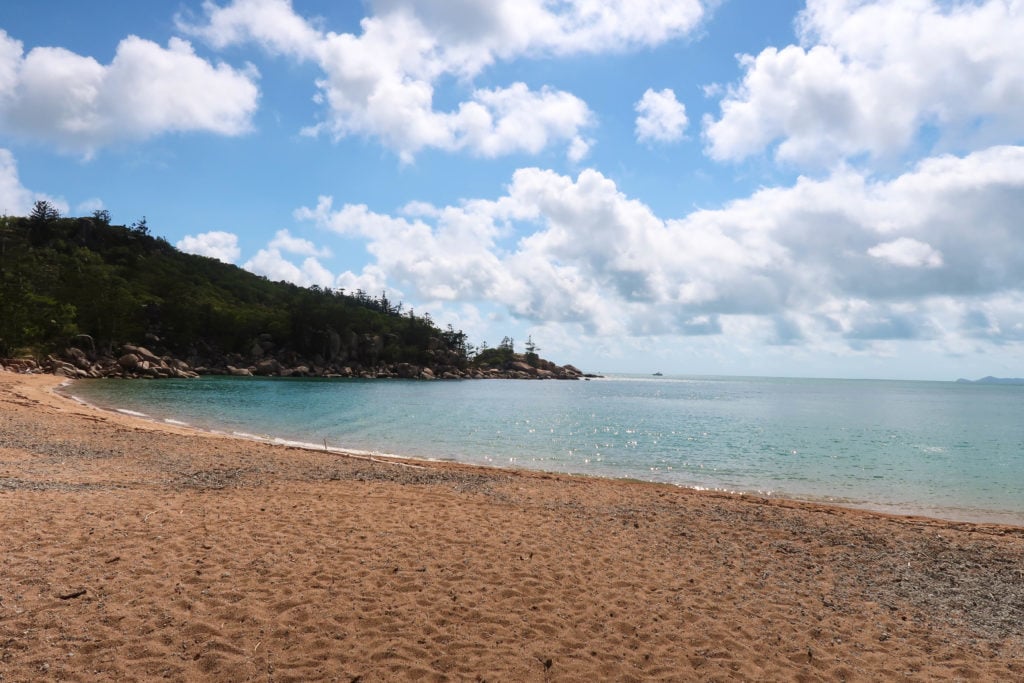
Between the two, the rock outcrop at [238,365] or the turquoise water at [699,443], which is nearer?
the turquoise water at [699,443]

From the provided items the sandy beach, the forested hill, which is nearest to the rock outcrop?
the forested hill

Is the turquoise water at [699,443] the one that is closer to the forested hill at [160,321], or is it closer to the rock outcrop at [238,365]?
the rock outcrop at [238,365]

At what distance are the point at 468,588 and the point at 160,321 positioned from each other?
5884 inches

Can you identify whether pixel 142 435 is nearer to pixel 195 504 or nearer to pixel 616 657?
pixel 195 504

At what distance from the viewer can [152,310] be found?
133 m

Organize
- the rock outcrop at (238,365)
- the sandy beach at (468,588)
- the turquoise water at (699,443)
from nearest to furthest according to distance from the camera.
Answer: the sandy beach at (468,588) → the turquoise water at (699,443) → the rock outcrop at (238,365)

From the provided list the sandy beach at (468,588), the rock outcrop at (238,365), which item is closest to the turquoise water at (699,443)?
the sandy beach at (468,588)

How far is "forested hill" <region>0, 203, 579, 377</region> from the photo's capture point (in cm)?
9125

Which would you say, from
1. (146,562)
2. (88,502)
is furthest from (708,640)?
(88,502)

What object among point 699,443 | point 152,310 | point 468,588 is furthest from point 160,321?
point 468,588

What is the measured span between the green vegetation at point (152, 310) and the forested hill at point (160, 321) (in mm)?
276

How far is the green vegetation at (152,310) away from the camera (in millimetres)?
91125

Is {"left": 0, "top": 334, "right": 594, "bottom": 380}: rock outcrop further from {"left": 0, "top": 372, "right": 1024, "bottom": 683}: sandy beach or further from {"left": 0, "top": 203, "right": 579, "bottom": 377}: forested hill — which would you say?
{"left": 0, "top": 372, "right": 1024, "bottom": 683}: sandy beach

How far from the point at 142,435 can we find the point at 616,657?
2842 cm
